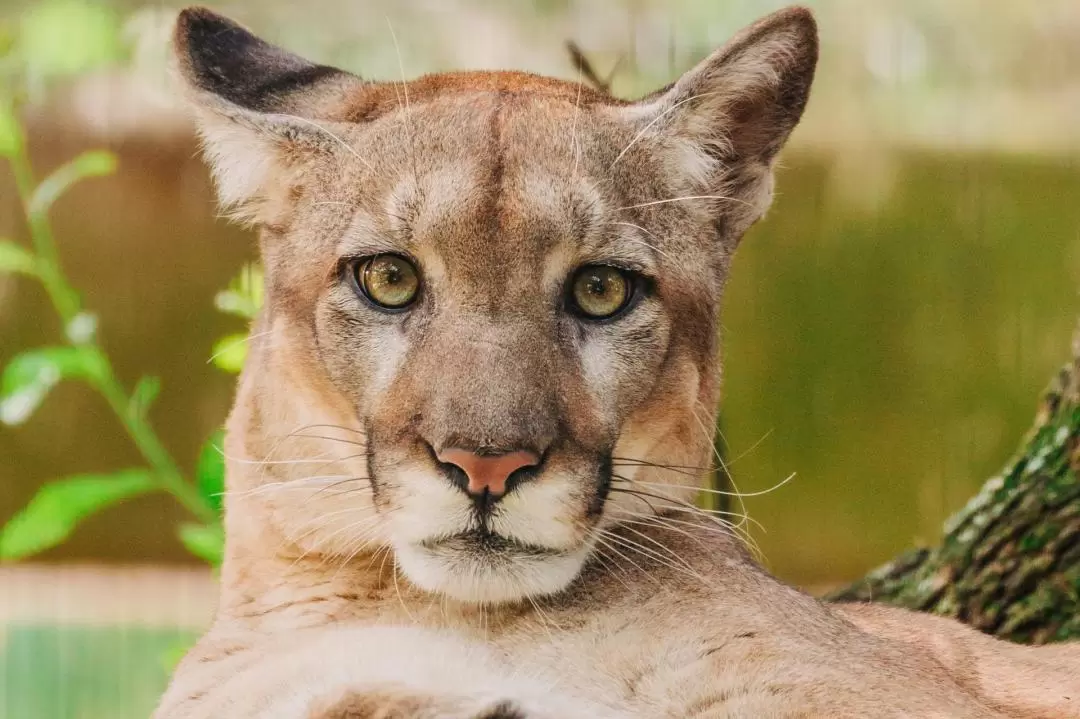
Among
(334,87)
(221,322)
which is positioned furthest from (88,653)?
(334,87)

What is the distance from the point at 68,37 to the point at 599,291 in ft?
10.9

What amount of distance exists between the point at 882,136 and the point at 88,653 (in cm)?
397

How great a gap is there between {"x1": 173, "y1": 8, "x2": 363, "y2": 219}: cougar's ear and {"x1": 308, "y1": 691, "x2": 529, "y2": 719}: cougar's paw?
3.85 feet

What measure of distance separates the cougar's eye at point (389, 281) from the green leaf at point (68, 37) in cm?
259

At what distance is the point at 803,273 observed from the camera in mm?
5281

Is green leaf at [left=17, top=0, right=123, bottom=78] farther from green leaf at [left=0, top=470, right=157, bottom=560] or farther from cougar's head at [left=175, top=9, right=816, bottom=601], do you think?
cougar's head at [left=175, top=9, right=816, bottom=601]

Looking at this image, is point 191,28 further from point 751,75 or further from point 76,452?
point 76,452

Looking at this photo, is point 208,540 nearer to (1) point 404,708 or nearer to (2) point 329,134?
(2) point 329,134

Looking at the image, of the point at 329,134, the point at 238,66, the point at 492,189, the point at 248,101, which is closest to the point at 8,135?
the point at 238,66

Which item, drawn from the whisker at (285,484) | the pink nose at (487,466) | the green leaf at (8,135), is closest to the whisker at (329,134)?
the whisker at (285,484)

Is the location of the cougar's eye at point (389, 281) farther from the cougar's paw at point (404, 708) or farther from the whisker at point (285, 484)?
the cougar's paw at point (404, 708)

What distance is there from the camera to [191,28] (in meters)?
2.80

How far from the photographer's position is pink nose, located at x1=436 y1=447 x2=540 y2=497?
2.08 m

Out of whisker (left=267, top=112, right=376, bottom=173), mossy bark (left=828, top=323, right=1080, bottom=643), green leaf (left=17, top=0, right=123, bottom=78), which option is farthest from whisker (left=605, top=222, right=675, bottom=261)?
green leaf (left=17, top=0, right=123, bottom=78)
